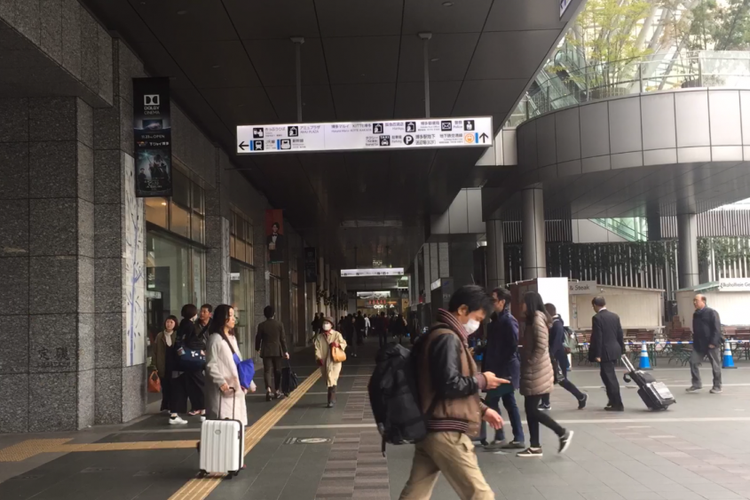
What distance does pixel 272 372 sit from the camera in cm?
1357

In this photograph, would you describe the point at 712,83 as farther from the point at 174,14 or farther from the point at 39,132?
the point at 39,132

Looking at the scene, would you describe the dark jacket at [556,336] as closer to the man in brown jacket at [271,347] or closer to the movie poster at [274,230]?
the man in brown jacket at [271,347]

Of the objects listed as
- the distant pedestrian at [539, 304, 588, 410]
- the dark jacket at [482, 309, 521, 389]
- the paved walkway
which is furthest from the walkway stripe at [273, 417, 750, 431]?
the dark jacket at [482, 309, 521, 389]

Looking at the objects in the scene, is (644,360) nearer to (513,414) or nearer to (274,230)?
(274,230)

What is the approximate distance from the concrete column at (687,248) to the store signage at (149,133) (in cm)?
2271

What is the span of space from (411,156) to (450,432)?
13960mm

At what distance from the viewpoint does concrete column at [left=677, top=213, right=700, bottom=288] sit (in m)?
28.7

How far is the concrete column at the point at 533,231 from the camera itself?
22.3m

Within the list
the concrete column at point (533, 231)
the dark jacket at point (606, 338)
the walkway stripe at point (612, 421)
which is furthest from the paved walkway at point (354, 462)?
the concrete column at point (533, 231)

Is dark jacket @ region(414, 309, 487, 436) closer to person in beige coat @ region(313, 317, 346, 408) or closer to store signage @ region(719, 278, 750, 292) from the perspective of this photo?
person in beige coat @ region(313, 317, 346, 408)

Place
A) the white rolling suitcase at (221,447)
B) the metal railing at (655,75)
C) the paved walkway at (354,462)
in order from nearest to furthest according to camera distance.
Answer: the paved walkway at (354,462) < the white rolling suitcase at (221,447) < the metal railing at (655,75)

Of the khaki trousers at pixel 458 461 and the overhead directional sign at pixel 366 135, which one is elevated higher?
the overhead directional sign at pixel 366 135

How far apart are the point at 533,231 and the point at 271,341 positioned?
11769mm

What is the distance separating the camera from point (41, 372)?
31.0 ft
